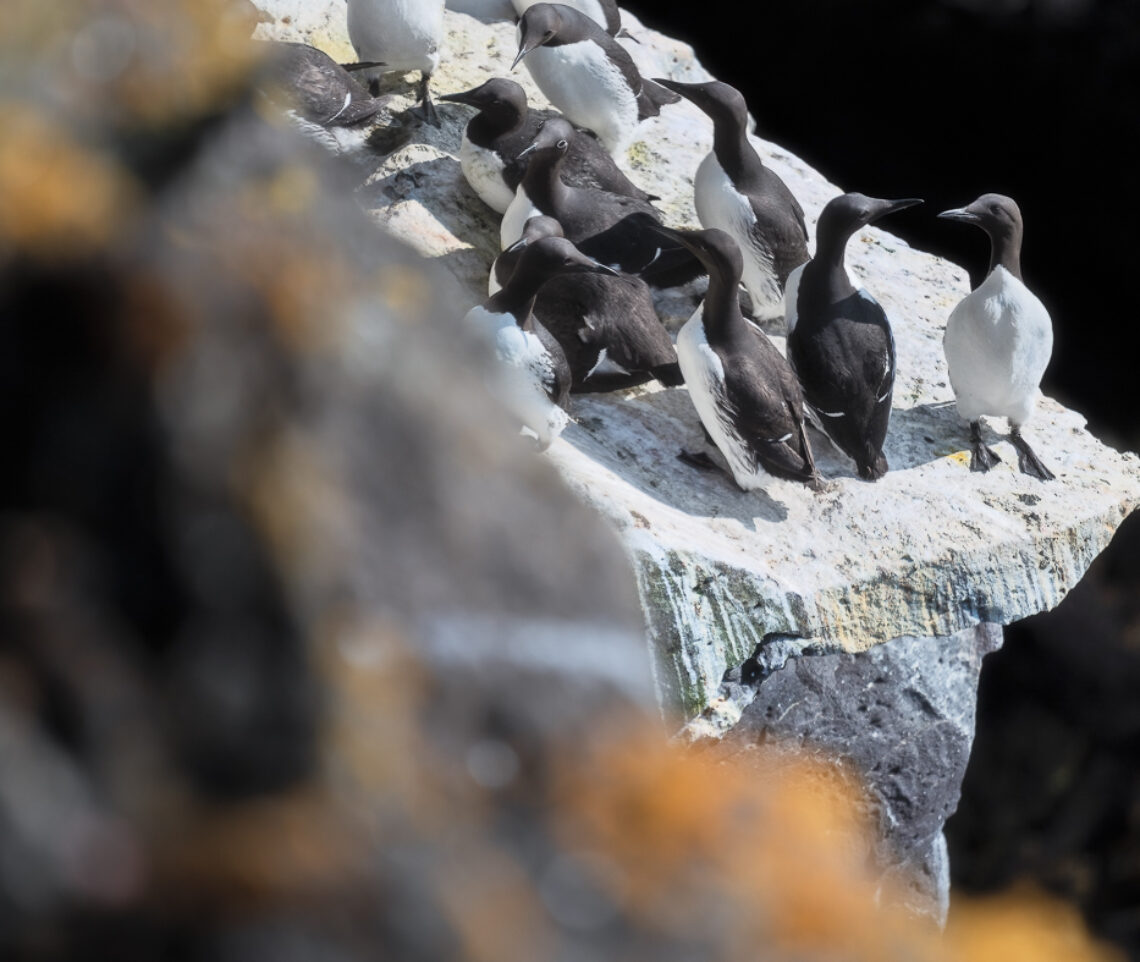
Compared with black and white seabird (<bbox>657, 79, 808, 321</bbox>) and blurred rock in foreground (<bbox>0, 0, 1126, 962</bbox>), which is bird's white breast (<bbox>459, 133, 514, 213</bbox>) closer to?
black and white seabird (<bbox>657, 79, 808, 321</bbox>)

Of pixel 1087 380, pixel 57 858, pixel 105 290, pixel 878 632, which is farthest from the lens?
pixel 1087 380

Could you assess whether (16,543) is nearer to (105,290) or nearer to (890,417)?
(105,290)

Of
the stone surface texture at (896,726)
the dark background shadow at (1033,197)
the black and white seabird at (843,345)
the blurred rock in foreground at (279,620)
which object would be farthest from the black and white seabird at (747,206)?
the blurred rock in foreground at (279,620)

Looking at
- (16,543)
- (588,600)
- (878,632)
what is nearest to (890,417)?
(878,632)

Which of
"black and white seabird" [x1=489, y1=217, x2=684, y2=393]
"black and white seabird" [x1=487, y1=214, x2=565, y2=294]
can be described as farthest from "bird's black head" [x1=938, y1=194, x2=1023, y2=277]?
"black and white seabird" [x1=487, y1=214, x2=565, y2=294]

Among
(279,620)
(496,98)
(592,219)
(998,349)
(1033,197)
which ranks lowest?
(1033,197)

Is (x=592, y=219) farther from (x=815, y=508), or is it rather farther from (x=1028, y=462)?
(x=1028, y=462)

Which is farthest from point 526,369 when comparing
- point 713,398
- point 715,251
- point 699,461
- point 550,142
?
point 550,142
